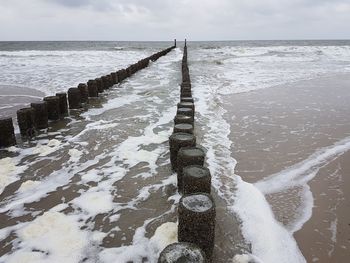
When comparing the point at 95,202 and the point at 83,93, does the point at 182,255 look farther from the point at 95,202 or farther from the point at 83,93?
the point at 83,93

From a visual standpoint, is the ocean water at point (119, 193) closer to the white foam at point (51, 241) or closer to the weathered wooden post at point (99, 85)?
the white foam at point (51, 241)

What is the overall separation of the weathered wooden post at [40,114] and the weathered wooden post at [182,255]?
187 inches

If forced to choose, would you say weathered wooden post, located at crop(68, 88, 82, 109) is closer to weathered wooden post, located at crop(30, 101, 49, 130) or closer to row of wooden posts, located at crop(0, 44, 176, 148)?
row of wooden posts, located at crop(0, 44, 176, 148)

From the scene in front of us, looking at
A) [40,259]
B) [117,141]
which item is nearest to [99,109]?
[117,141]

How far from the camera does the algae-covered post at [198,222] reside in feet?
7.97

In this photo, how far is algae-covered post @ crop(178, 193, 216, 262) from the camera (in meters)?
2.43

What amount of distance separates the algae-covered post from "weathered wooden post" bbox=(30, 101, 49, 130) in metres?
4.41

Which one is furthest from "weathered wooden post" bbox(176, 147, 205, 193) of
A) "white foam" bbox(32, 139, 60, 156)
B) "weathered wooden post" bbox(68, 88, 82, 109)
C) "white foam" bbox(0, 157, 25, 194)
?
"weathered wooden post" bbox(68, 88, 82, 109)

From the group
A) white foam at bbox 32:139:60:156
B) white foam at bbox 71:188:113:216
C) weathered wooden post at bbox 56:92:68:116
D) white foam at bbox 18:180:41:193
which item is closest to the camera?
white foam at bbox 71:188:113:216

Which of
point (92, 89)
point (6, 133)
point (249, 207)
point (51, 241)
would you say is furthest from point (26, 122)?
point (249, 207)

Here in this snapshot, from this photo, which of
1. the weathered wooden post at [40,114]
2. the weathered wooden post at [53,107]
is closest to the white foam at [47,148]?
the weathered wooden post at [40,114]

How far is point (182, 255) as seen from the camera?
2.03m

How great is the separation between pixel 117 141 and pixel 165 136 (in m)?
0.85

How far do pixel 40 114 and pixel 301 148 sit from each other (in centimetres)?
471
